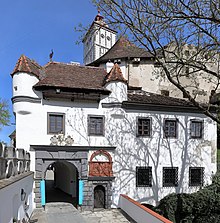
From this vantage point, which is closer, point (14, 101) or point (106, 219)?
point (106, 219)

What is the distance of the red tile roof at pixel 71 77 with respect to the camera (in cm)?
1484

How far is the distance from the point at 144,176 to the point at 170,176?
1797 mm

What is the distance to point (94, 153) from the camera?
15.2 meters

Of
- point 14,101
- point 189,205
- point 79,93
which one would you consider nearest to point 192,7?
point 79,93

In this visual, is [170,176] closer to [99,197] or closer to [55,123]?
[99,197]

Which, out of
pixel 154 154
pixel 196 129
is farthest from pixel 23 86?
pixel 196 129

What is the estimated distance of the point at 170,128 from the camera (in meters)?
16.4

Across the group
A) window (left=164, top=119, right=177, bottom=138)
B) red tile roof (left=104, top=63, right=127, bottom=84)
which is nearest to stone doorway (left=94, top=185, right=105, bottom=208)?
window (left=164, top=119, right=177, bottom=138)

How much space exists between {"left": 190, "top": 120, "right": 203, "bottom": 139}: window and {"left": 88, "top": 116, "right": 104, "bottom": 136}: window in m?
6.16

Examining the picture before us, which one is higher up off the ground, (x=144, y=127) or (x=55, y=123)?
(x=55, y=123)

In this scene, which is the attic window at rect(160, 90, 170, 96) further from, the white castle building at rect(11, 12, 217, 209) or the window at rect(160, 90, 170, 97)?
the white castle building at rect(11, 12, 217, 209)

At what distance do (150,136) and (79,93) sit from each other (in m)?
5.30

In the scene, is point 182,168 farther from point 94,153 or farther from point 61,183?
point 61,183

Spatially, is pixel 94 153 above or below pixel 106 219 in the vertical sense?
above
